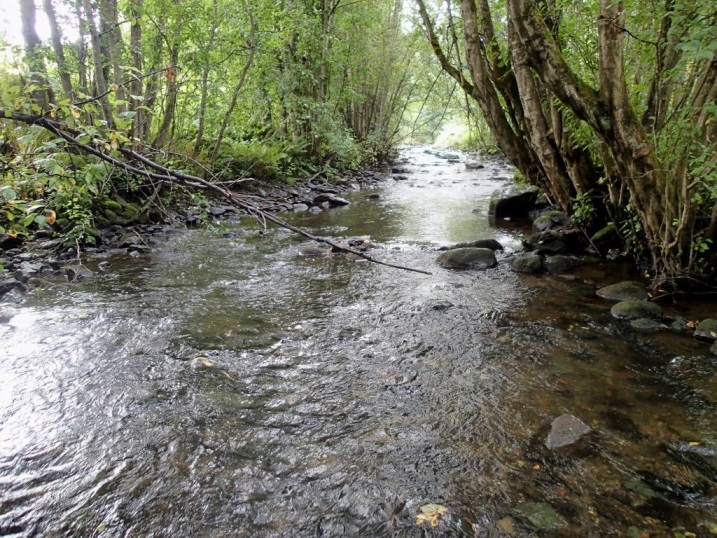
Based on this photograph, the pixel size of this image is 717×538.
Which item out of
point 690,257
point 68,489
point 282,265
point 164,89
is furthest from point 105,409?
point 164,89

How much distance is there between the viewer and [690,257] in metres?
5.79

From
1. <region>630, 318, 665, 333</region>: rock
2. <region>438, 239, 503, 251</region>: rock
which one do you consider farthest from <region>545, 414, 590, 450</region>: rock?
<region>438, 239, 503, 251</region>: rock

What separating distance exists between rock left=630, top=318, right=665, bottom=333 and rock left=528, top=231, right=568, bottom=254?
3091mm

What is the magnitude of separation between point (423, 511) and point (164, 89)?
462 inches

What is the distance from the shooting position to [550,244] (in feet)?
27.8

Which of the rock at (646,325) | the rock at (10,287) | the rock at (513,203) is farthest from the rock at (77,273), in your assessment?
the rock at (513,203)

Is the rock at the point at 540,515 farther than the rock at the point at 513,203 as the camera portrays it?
No

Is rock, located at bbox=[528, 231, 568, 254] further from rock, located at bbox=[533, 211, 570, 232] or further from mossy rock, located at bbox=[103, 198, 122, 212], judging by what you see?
mossy rock, located at bbox=[103, 198, 122, 212]

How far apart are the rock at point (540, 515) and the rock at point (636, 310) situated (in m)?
3.49

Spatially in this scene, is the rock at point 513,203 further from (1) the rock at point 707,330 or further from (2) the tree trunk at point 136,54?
(2) the tree trunk at point 136,54

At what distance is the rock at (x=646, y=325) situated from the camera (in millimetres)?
5254

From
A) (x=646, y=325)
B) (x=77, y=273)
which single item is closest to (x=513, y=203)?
(x=646, y=325)

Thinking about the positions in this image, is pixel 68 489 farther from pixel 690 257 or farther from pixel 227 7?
pixel 227 7

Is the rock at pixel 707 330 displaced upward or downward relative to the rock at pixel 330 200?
downward
